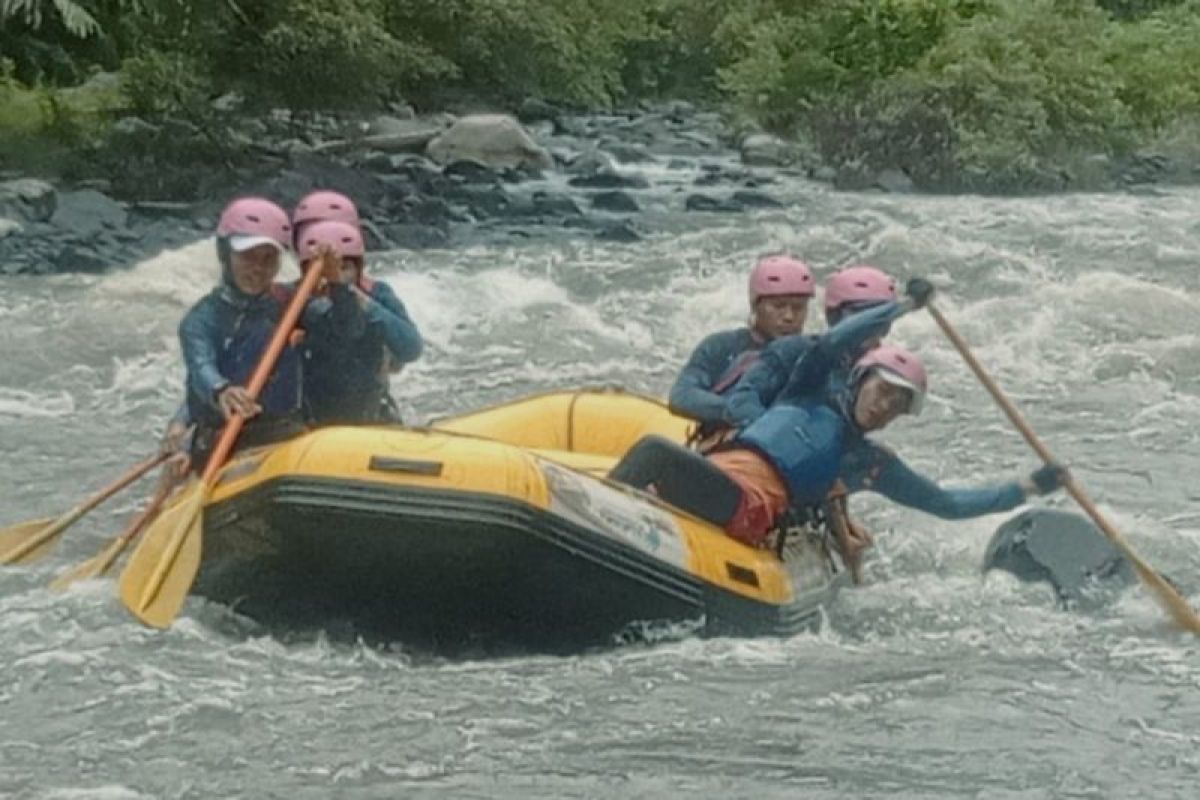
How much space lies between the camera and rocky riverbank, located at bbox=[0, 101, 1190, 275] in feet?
57.0

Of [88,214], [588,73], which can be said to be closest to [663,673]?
[88,214]

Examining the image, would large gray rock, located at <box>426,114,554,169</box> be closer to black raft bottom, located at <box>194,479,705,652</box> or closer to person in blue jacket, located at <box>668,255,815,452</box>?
person in blue jacket, located at <box>668,255,815,452</box>

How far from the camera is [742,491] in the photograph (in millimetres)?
7652

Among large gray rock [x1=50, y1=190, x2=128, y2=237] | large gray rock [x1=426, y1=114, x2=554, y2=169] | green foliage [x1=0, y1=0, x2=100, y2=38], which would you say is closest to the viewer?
large gray rock [x1=50, y1=190, x2=128, y2=237]

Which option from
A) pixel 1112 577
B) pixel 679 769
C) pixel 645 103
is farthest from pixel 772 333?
pixel 645 103

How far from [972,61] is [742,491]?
14174mm

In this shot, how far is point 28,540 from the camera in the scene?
336 inches

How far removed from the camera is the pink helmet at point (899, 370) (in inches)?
302

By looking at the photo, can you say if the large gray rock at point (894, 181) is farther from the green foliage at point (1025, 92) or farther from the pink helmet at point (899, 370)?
the pink helmet at point (899, 370)

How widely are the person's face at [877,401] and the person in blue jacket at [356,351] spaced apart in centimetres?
144

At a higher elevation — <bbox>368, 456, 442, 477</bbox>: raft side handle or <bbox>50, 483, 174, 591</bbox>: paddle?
<bbox>368, 456, 442, 477</bbox>: raft side handle

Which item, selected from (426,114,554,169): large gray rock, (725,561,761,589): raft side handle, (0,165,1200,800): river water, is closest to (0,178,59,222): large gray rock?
(0,165,1200,800): river water

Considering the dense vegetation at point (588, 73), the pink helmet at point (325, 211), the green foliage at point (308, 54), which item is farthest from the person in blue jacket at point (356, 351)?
the green foliage at point (308, 54)

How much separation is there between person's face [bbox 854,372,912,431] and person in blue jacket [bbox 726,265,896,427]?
14 cm
